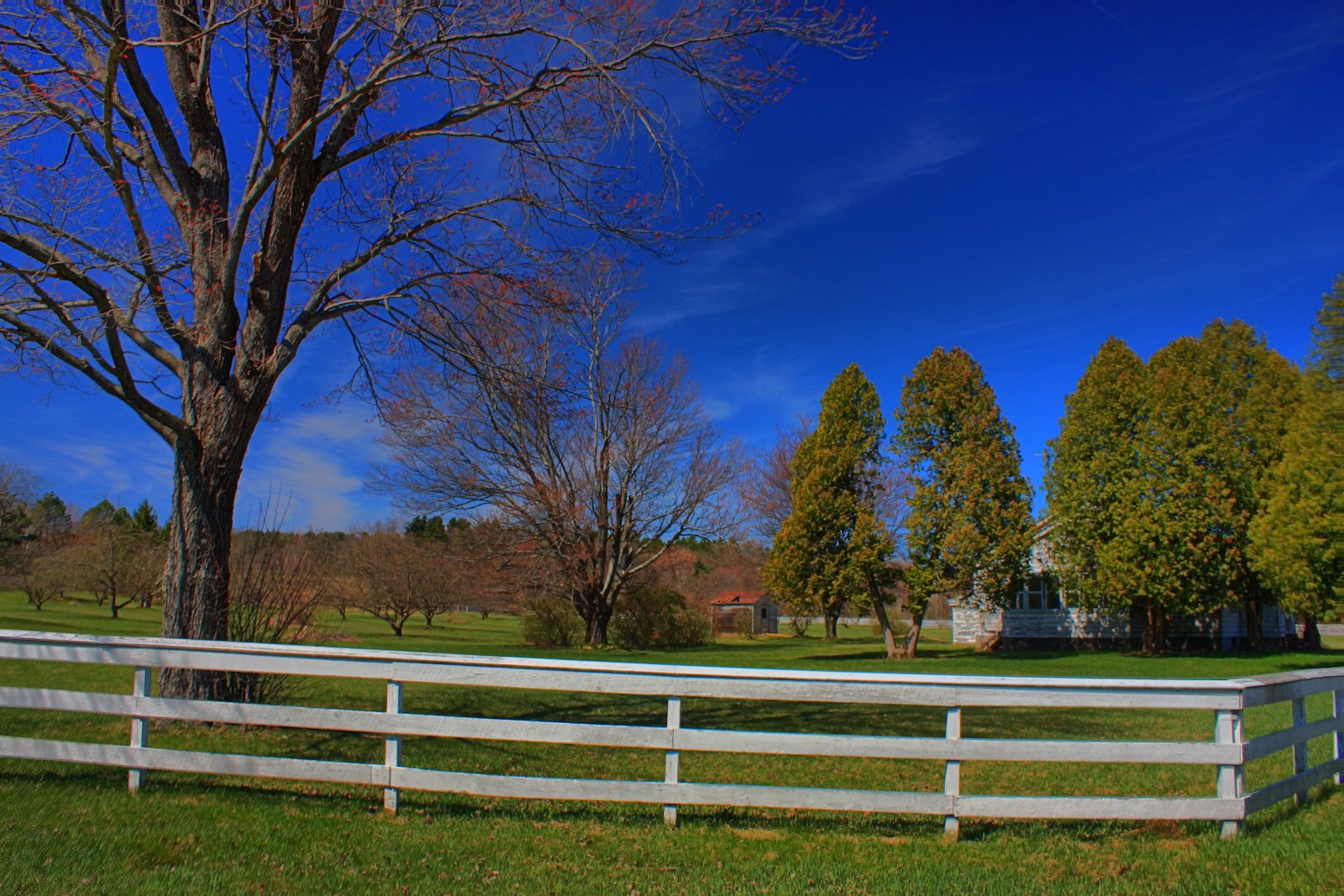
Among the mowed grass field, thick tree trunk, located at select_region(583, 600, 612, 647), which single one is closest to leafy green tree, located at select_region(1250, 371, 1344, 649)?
the mowed grass field

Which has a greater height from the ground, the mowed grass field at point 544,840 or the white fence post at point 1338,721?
the white fence post at point 1338,721

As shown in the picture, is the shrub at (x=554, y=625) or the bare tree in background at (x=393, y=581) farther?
the bare tree in background at (x=393, y=581)

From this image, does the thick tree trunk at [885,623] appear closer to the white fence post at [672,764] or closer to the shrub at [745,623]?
the shrub at [745,623]

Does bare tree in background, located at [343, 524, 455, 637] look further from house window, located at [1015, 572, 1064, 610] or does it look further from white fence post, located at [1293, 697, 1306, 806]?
white fence post, located at [1293, 697, 1306, 806]

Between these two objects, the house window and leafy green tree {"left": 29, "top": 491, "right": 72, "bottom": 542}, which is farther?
leafy green tree {"left": 29, "top": 491, "right": 72, "bottom": 542}

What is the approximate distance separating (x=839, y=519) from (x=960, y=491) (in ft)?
13.7

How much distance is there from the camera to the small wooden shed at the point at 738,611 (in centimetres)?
4916

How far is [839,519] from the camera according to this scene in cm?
2848

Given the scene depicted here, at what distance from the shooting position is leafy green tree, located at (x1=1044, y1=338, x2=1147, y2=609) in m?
27.4

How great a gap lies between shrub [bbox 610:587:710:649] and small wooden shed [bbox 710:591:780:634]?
1579 centimetres

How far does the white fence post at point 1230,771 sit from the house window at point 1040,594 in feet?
93.5

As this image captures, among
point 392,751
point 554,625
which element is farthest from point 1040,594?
point 392,751

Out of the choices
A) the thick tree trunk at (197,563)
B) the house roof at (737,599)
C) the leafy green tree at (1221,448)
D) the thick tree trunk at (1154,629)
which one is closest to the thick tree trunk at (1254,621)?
the leafy green tree at (1221,448)

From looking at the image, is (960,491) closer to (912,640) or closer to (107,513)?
(912,640)
